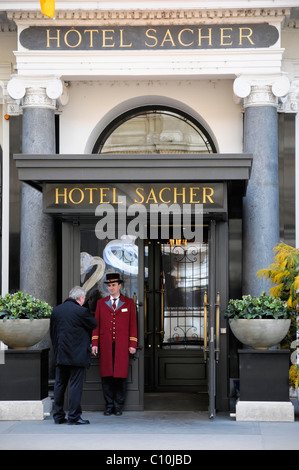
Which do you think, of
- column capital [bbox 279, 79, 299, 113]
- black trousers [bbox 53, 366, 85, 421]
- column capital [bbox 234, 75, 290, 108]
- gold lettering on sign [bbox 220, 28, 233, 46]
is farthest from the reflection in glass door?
column capital [bbox 279, 79, 299, 113]

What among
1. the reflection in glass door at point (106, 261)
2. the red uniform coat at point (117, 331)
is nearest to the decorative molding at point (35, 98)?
the reflection in glass door at point (106, 261)

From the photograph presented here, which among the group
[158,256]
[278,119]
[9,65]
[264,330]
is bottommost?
[264,330]

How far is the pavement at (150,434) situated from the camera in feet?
32.3

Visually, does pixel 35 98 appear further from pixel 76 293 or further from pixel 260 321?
pixel 260 321

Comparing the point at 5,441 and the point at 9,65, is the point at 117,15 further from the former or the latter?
the point at 5,441

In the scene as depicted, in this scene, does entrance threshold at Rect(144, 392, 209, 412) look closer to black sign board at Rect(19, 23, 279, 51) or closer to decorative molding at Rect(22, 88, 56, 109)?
Result: decorative molding at Rect(22, 88, 56, 109)

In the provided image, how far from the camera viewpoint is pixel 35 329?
1216 cm

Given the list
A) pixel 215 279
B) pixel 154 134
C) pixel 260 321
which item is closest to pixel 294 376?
pixel 260 321

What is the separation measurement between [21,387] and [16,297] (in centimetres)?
127

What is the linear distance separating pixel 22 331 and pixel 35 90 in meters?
4.34

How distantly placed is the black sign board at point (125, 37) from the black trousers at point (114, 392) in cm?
501

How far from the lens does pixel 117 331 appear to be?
503 inches

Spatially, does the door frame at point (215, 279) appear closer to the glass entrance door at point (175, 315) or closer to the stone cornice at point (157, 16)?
the glass entrance door at point (175, 315)
